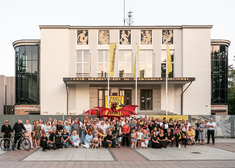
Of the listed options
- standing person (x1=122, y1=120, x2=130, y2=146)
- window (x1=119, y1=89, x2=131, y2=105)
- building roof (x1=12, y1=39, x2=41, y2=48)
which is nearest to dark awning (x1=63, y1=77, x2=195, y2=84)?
window (x1=119, y1=89, x2=131, y2=105)

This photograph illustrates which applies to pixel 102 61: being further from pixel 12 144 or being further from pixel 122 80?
pixel 12 144

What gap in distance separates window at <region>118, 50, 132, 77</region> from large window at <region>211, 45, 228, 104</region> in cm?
1075

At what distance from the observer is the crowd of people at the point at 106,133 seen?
14945 mm

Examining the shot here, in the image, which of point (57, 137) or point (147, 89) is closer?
point (57, 137)

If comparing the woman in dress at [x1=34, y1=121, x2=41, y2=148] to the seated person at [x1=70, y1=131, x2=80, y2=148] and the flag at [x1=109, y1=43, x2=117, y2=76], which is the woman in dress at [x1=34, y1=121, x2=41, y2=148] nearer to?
the seated person at [x1=70, y1=131, x2=80, y2=148]

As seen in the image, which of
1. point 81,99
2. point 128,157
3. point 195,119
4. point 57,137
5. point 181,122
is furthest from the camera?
point 81,99

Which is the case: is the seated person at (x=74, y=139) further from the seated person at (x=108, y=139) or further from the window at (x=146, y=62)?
the window at (x=146, y=62)

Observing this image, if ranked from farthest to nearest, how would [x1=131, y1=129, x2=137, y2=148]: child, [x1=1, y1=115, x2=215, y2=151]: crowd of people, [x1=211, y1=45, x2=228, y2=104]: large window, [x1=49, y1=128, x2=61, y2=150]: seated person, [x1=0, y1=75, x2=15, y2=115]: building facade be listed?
[x1=0, y1=75, x2=15, y2=115]: building facade < [x1=211, y1=45, x2=228, y2=104]: large window < [x1=131, y1=129, x2=137, y2=148]: child < [x1=1, y1=115, x2=215, y2=151]: crowd of people < [x1=49, y1=128, x2=61, y2=150]: seated person

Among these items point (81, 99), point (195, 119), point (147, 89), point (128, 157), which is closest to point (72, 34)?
point (81, 99)

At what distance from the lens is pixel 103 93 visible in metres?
30.4

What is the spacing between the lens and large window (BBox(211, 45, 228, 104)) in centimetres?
3181

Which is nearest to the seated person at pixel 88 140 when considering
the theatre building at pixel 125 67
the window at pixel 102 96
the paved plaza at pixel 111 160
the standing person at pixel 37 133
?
the paved plaza at pixel 111 160

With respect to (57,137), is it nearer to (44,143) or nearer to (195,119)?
(44,143)

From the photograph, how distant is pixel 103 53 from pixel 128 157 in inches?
783
